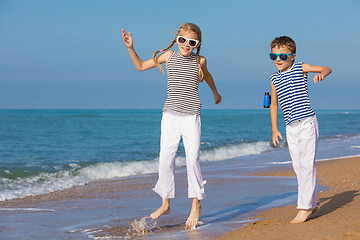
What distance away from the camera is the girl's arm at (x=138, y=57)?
16.8 feet

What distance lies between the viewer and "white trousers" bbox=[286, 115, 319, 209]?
478cm

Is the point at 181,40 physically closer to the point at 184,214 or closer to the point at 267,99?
the point at 267,99

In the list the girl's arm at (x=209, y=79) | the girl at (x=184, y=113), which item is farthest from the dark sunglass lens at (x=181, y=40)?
the girl's arm at (x=209, y=79)

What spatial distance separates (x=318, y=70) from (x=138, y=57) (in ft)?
6.20

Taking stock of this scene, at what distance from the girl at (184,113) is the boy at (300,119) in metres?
0.84

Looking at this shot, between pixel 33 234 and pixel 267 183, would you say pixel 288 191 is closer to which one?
pixel 267 183

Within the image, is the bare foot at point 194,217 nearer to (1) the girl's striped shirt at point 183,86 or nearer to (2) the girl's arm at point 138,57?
(1) the girl's striped shirt at point 183,86

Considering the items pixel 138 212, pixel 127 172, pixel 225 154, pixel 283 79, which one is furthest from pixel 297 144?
pixel 225 154

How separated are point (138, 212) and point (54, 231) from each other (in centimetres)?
119

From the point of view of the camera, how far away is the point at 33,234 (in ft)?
16.3

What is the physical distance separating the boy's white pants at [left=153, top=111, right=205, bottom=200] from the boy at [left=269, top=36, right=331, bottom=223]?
952 mm

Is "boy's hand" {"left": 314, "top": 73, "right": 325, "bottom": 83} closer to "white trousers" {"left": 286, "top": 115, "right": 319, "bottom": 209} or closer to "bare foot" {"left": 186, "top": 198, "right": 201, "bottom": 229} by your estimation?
"white trousers" {"left": 286, "top": 115, "right": 319, "bottom": 209}

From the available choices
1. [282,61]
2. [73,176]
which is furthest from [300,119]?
[73,176]

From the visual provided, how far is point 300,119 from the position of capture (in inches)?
188
